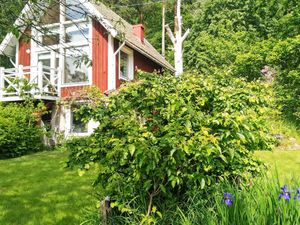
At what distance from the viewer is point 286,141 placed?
39.8 ft

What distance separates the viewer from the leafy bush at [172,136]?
3133 mm

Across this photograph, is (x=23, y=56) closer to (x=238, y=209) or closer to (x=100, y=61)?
(x=100, y=61)

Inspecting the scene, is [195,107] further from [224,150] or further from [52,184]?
[52,184]

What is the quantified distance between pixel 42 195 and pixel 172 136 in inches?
163

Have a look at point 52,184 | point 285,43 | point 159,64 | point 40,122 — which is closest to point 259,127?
point 52,184

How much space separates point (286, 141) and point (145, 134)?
10.1 metres

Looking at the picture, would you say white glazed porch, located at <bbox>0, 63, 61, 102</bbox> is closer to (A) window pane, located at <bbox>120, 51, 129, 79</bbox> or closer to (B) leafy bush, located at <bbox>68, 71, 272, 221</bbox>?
(A) window pane, located at <bbox>120, 51, 129, 79</bbox>

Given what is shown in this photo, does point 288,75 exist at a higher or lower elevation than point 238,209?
higher

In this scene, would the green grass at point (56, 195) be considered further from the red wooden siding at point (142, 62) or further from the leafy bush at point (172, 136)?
the red wooden siding at point (142, 62)

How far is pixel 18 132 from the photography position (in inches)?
492

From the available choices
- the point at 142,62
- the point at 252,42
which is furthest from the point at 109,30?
the point at 252,42

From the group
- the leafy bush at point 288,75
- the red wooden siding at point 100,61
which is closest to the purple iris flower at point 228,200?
the leafy bush at point 288,75

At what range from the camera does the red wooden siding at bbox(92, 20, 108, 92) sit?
595 inches

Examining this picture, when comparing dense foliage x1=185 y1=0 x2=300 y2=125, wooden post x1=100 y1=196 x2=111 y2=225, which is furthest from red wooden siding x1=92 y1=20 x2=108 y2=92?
wooden post x1=100 y1=196 x2=111 y2=225
